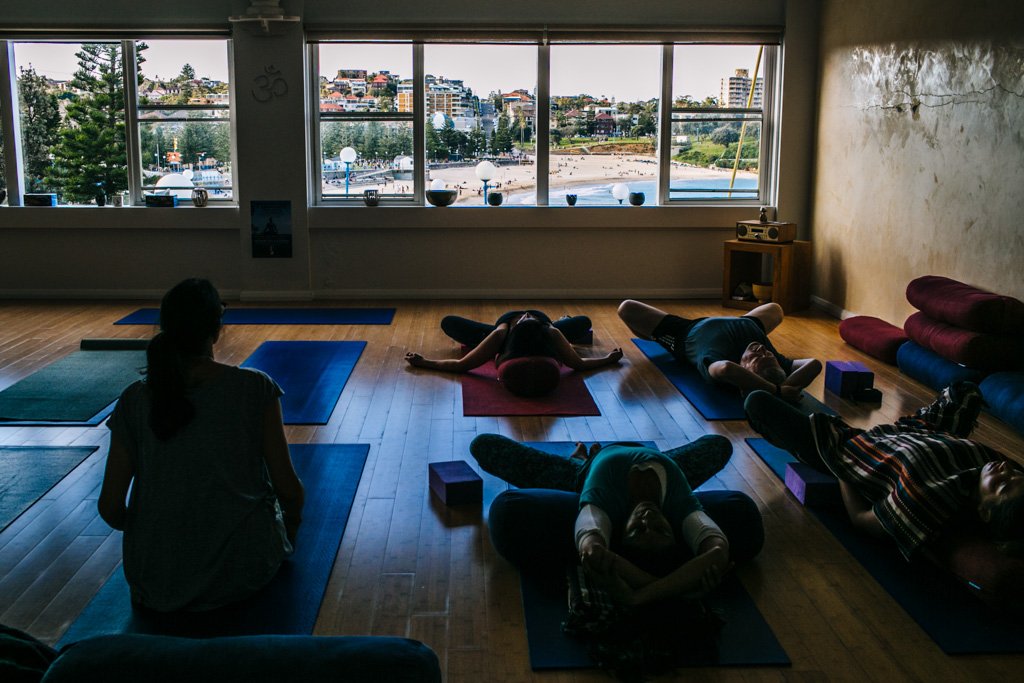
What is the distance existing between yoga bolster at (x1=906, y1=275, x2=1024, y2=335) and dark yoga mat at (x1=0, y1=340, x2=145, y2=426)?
440cm

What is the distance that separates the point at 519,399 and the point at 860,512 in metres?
2.12

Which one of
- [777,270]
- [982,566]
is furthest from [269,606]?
[777,270]

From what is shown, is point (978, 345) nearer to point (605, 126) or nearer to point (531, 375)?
point (531, 375)

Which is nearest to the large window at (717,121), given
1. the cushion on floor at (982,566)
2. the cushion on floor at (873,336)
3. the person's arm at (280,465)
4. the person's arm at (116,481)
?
the cushion on floor at (873,336)

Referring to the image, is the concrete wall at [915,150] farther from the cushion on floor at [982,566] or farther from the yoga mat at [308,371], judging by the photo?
the yoga mat at [308,371]

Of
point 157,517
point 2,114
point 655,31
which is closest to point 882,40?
point 655,31

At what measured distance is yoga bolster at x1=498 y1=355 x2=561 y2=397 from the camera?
5.08 metres

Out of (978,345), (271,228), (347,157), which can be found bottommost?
(978,345)

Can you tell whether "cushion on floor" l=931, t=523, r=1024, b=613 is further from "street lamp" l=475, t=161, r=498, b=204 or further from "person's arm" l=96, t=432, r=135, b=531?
A: "street lamp" l=475, t=161, r=498, b=204

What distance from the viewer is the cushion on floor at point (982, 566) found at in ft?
9.09

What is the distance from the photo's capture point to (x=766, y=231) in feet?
25.4

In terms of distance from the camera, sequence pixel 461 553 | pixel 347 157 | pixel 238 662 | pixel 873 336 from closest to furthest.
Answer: pixel 238 662, pixel 461 553, pixel 873 336, pixel 347 157

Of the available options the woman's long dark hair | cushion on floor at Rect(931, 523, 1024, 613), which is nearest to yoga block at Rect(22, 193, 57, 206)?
the woman's long dark hair

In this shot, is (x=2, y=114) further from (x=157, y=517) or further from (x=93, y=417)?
(x=157, y=517)
